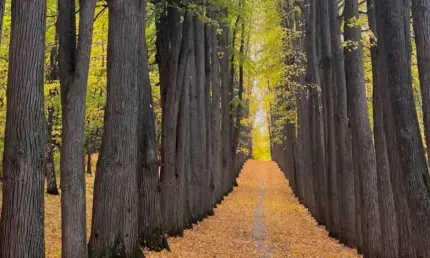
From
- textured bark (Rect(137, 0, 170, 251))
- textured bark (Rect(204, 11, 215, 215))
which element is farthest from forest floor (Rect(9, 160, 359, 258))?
textured bark (Rect(204, 11, 215, 215))

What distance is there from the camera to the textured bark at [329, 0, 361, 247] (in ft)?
40.1

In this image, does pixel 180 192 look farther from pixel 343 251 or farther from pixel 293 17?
pixel 293 17

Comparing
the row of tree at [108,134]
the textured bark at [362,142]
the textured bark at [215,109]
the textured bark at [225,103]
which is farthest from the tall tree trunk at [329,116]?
the textured bark at [225,103]

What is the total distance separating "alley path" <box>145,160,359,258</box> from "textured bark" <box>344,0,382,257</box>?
6.55 ft

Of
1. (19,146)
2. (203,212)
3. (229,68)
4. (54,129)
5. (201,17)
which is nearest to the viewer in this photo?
(19,146)

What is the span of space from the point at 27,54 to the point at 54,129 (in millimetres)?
16117

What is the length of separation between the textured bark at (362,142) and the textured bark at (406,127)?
3.78 m

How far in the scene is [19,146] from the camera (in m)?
5.18

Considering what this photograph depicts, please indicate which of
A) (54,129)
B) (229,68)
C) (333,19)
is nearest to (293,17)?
(229,68)

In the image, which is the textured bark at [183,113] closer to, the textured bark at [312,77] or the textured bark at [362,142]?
the textured bark at [362,142]

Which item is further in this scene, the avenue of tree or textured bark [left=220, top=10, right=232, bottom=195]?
textured bark [left=220, top=10, right=232, bottom=195]

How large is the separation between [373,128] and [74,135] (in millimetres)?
5505

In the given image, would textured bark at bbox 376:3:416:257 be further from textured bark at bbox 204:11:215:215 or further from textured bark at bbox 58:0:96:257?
textured bark at bbox 204:11:215:215

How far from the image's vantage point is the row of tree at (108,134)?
17.2ft
